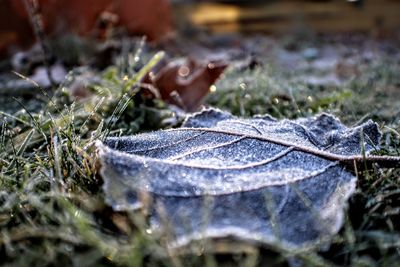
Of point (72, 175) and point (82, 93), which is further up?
point (72, 175)

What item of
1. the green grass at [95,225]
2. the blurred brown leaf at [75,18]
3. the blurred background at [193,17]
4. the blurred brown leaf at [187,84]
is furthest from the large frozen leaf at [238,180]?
the blurred brown leaf at [75,18]

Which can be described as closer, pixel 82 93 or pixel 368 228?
pixel 368 228

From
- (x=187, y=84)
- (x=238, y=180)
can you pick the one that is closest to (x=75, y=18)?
(x=187, y=84)

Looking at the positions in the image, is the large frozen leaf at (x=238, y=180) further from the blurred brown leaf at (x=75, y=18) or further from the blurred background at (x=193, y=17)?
the blurred brown leaf at (x=75, y=18)

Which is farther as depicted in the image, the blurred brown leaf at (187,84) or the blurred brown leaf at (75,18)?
the blurred brown leaf at (75,18)

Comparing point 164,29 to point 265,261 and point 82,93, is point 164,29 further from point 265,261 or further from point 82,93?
point 265,261

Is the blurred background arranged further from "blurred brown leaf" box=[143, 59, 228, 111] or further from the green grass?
the green grass

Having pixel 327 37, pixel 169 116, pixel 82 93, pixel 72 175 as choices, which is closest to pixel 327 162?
pixel 72 175

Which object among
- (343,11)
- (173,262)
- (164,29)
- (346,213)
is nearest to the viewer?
(173,262)
